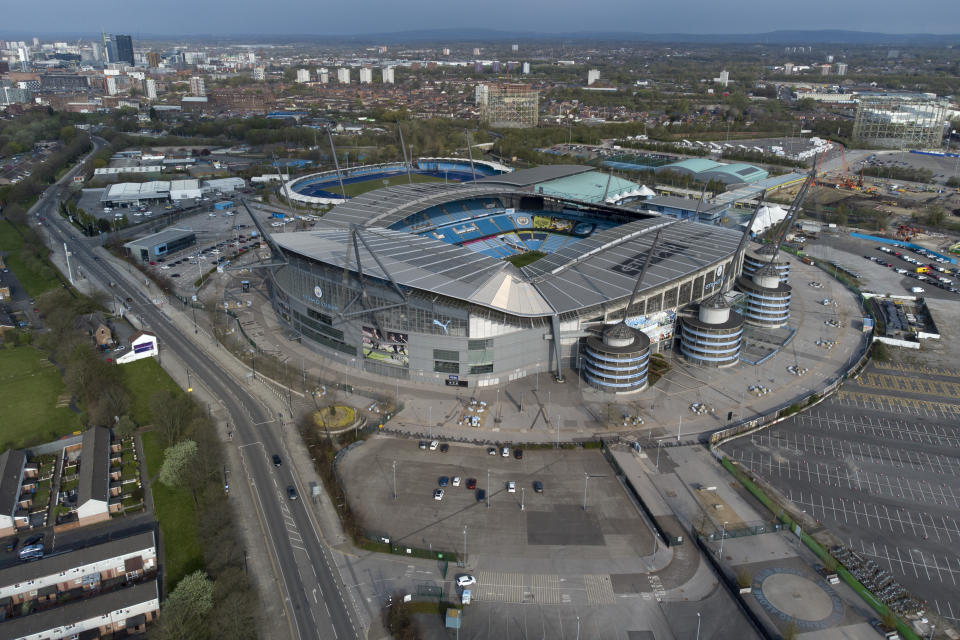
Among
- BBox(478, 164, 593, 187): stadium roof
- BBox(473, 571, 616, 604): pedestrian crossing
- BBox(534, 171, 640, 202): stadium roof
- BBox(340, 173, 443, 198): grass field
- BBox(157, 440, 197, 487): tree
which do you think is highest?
BBox(478, 164, 593, 187): stadium roof

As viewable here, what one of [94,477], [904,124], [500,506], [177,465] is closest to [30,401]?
[94,477]

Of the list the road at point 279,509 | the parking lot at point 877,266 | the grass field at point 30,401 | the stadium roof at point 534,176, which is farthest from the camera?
the stadium roof at point 534,176

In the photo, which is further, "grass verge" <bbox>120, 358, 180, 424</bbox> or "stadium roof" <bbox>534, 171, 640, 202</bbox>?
"stadium roof" <bbox>534, 171, 640, 202</bbox>

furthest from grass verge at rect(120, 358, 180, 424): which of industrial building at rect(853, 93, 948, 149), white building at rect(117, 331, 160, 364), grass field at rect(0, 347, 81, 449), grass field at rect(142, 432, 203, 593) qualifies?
industrial building at rect(853, 93, 948, 149)

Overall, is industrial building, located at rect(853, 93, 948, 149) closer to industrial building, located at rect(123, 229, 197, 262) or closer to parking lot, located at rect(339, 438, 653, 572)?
industrial building, located at rect(123, 229, 197, 262)

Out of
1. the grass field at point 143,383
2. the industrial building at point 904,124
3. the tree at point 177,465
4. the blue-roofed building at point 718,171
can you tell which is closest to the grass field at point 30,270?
the grass field at point 143,383

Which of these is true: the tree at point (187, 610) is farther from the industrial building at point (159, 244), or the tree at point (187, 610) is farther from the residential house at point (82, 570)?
the industrial building at point (159, 244)

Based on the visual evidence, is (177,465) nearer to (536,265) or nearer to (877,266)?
(536,265)
